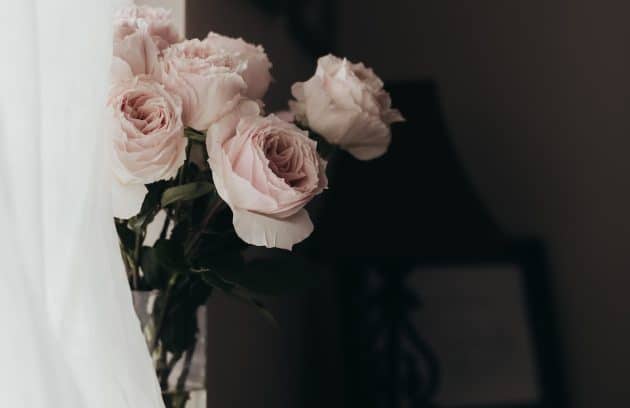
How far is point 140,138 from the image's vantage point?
548 mm

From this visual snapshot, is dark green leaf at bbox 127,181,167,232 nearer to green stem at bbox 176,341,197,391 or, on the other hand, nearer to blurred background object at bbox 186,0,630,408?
green stem at bbox 176,341,197,391

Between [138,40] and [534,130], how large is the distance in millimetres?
1226

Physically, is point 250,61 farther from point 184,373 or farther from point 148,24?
point 184,373

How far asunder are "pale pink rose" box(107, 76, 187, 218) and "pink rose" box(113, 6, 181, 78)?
0.09ft

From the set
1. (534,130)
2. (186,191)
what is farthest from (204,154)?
(534,130)

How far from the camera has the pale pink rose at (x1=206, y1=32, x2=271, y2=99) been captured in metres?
0.64

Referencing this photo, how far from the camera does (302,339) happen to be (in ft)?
4.79

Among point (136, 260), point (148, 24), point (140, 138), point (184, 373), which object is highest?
point (148, 24)

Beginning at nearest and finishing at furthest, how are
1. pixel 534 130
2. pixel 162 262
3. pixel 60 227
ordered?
1. pixel 60 227
2. pixel 162 262
3. pixel 534 130

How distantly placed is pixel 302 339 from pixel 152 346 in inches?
32.8

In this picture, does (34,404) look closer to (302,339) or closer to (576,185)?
(302,339)

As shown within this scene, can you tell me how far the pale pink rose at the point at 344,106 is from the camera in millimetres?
652

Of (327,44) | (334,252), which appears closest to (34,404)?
(334,252)

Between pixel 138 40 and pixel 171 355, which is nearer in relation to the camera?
pixel 138 40
